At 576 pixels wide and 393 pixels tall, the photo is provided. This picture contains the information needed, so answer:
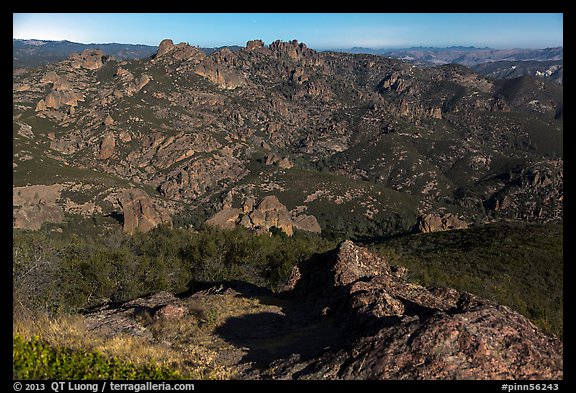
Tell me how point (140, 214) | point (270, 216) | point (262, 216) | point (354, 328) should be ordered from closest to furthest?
point (354, 328) → point (140, 214) → point (262, 216) → point (270, 216)

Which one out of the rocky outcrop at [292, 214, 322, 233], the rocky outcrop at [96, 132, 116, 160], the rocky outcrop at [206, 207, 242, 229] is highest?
the rocky outcrop at [96, 132, 116, 160]

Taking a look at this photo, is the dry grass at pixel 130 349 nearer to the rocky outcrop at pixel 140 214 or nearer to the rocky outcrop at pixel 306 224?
the rocky outcrop at pixel 140 214

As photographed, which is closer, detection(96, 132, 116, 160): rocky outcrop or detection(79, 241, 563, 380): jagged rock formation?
detection(79, 241, 563, 380): jagged rock formation

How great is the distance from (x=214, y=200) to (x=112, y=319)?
135837 millimetres

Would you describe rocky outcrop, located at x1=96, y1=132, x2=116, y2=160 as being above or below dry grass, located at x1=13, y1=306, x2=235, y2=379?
below

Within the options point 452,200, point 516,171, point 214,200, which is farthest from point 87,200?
point 516,171

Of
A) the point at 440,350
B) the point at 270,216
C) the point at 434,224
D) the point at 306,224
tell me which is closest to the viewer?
the point at 440,350

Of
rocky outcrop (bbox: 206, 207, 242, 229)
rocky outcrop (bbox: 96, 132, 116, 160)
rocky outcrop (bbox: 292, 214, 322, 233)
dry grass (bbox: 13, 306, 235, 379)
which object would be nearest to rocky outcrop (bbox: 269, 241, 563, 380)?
dry grass (bbox: 13, 306, 235, 379)

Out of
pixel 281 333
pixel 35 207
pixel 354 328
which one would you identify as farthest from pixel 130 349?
pixel 35 207

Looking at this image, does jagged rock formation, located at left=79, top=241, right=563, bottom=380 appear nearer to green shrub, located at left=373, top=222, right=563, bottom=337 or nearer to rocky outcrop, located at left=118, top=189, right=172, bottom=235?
green shrub, located at left=373, top=222, right=563, bottom=337

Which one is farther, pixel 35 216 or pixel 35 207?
pixel 35 207

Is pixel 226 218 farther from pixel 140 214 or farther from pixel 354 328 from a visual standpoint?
pixel 354 328

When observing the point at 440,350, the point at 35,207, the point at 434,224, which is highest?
the point at 440,350
